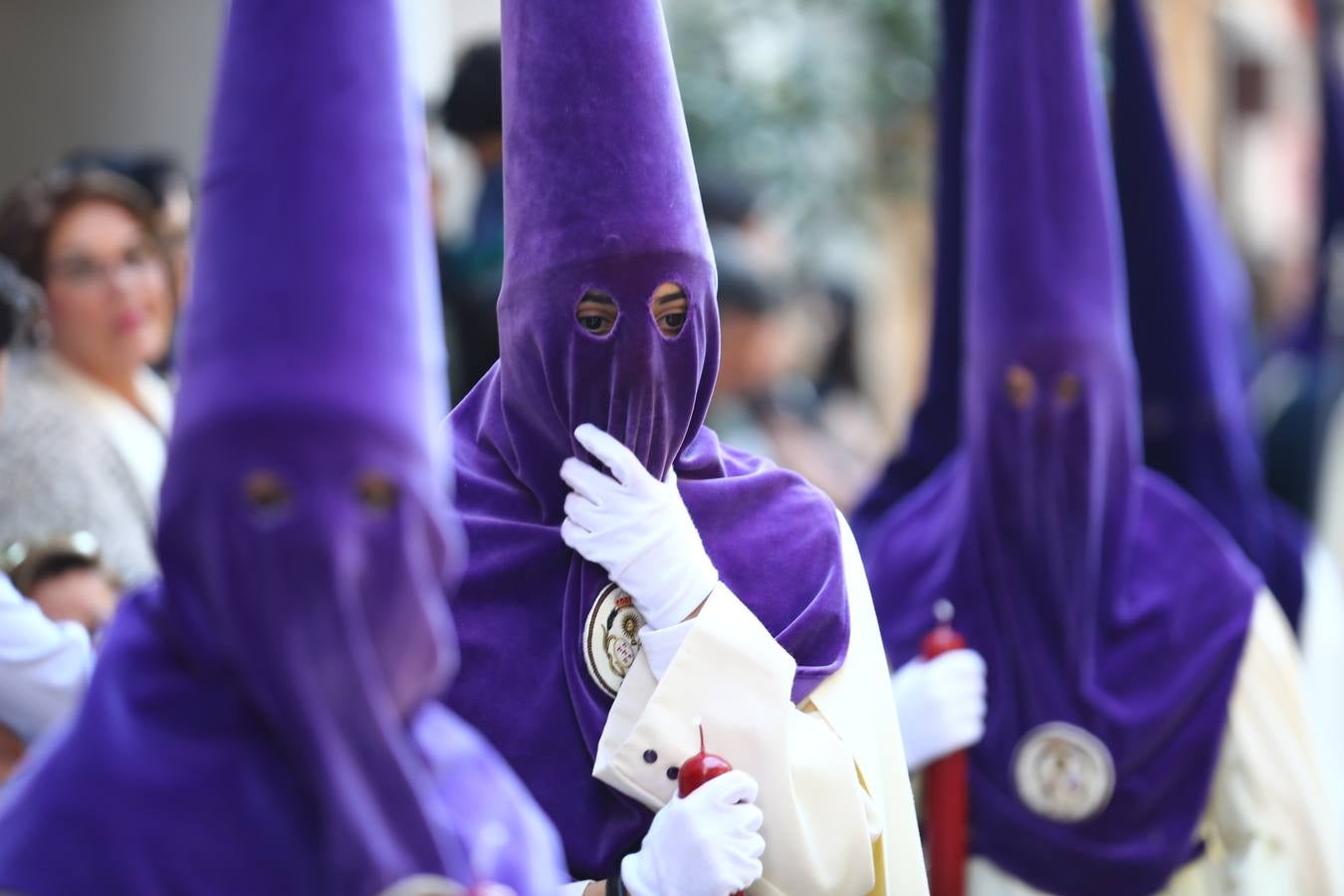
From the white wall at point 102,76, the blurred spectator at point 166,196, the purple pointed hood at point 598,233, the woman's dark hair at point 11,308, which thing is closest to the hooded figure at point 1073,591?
the purple pointed hood at point 598,233

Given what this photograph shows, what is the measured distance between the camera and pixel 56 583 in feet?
12.4

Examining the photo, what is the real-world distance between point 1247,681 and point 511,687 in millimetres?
1861

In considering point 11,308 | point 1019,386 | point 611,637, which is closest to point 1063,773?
point 1019,386

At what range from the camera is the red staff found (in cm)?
394

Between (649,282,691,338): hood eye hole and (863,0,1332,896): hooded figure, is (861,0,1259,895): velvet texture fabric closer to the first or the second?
(863,0,1332,896): hooded figure

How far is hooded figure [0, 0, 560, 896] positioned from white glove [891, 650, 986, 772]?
1.62 m

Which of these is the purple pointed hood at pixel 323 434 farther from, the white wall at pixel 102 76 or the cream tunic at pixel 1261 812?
the white wall at pixel 102 76

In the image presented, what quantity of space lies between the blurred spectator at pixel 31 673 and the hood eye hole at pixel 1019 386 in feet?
6.25

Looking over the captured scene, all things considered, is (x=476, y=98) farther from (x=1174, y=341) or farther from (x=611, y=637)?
(x=611, y=637)

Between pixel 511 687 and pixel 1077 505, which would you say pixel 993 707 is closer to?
pixel 1077 505

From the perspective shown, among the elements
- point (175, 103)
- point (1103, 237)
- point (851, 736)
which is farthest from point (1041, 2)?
point (175, 103)

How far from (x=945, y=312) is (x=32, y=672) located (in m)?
2.66

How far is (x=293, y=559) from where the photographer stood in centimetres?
227

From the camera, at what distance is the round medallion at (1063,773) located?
13.4ft
